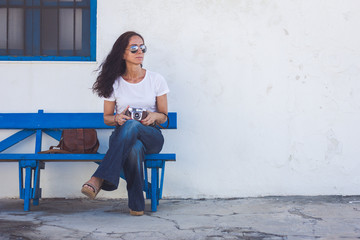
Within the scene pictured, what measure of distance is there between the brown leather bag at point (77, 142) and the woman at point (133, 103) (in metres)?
0.44

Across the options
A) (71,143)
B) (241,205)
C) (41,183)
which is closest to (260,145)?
(241,205)

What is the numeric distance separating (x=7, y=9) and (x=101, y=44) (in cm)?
108

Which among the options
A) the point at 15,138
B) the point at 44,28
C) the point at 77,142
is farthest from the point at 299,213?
the point at 44,28

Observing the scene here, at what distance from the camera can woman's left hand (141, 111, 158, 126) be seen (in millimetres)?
4656

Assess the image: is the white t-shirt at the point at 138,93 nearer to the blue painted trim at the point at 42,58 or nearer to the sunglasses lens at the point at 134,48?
the sunglasses lens at the point at 134,48

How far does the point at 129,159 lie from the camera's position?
4.43 m

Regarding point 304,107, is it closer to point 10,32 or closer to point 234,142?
point 234,142

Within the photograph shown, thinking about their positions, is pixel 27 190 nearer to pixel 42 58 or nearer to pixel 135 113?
pixel 135 113

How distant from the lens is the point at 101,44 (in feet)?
18.3

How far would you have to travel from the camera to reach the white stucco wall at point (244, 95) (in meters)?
5.54

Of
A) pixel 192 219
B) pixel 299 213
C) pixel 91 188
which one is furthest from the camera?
pixel 299 213

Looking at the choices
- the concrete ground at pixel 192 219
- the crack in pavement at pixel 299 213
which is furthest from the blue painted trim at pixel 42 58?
the crack in pavement at pixel 299 213

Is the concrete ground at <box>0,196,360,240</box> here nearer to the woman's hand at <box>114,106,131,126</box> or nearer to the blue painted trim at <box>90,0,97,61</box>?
the woman's hand at <box>114,106,131,126</box>

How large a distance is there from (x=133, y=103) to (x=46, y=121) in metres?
1.08
